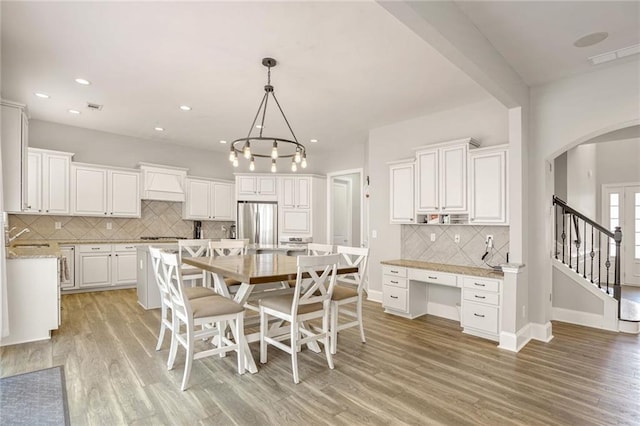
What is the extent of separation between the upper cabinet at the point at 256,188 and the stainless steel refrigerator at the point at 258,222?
13 cm

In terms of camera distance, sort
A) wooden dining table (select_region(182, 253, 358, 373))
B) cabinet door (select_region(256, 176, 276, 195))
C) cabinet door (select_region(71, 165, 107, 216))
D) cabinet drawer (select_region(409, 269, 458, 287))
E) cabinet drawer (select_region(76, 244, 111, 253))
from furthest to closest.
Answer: cabinet door (select_region(256, 176, 276, 195))
cabinet door (select_region(71, 165, 107, 216))
cabinet drawer (select_region(76, 244, 111, 253))
cabinet drawer (select_region(409, 269, 458, 287))
wooden dining table (select_region(182, 253, 358, 373))

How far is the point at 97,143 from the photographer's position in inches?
236

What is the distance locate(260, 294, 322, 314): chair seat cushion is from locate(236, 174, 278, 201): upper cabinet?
4.33m

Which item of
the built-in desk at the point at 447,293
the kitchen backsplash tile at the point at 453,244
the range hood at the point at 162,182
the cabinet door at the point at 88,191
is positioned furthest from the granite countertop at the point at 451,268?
the cabinet door at the point at 88,191

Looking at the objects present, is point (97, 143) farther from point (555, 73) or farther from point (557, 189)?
point (557, 189)

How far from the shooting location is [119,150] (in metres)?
6.21

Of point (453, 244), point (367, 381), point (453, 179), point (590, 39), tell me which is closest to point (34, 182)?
point (367, 381)

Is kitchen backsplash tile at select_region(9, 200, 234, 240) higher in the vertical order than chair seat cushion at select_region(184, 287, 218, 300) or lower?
higher

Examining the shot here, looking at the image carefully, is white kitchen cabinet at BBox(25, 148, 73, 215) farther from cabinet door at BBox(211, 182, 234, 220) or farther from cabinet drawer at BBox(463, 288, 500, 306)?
cabinet drawer at BBox(463, 288, 500, 306)

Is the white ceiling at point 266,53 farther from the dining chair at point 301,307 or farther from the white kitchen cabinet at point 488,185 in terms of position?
the dining chair at point 301,307

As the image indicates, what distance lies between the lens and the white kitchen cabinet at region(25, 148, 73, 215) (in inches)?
203

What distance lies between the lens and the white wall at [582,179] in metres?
5.84

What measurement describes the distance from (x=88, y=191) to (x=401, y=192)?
17.4 feet

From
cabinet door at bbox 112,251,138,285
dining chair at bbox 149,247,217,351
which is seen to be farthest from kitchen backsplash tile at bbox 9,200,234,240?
dining chair at bbox 149,247,217,351
